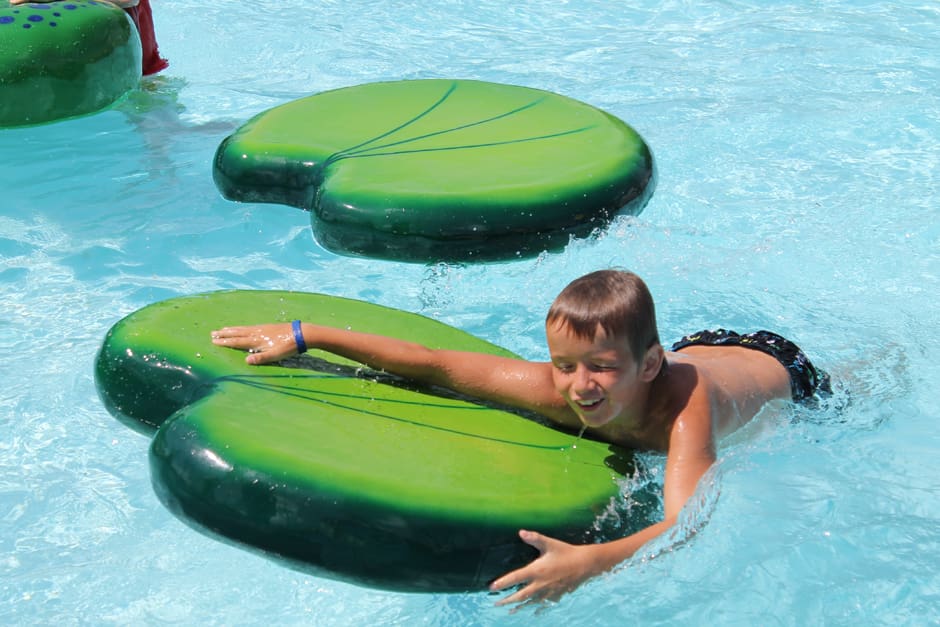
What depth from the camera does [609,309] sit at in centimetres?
262

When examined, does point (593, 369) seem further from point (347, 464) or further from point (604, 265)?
point (604, 265)

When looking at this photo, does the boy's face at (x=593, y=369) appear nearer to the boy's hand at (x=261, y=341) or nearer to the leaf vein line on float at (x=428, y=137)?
the boy's hand at (x=261, y=341)

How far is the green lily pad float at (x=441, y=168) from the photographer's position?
13.1ft

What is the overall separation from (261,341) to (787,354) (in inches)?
62.1

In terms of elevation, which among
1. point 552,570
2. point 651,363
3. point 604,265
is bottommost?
point 604,265

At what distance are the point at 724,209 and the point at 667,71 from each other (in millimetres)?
1878

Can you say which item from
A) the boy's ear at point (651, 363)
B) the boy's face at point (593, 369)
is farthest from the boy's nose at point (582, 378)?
the boy's ear at point (651, 363)

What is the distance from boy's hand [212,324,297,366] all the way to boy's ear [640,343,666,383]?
94cm

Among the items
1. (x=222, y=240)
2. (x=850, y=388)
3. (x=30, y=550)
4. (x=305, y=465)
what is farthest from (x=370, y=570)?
(x=222, y=240)

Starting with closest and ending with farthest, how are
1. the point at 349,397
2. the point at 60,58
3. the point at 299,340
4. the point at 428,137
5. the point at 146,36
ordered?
the point at 349,397, the point at 299,340, the point at 428,137, the point at 60,58, the point at 146,36

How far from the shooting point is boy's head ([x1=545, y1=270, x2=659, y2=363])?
2625mm

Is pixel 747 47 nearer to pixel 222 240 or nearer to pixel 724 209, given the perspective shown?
pixel 724 209

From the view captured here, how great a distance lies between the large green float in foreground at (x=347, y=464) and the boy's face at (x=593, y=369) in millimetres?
185

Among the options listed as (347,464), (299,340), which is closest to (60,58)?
(299,340)
